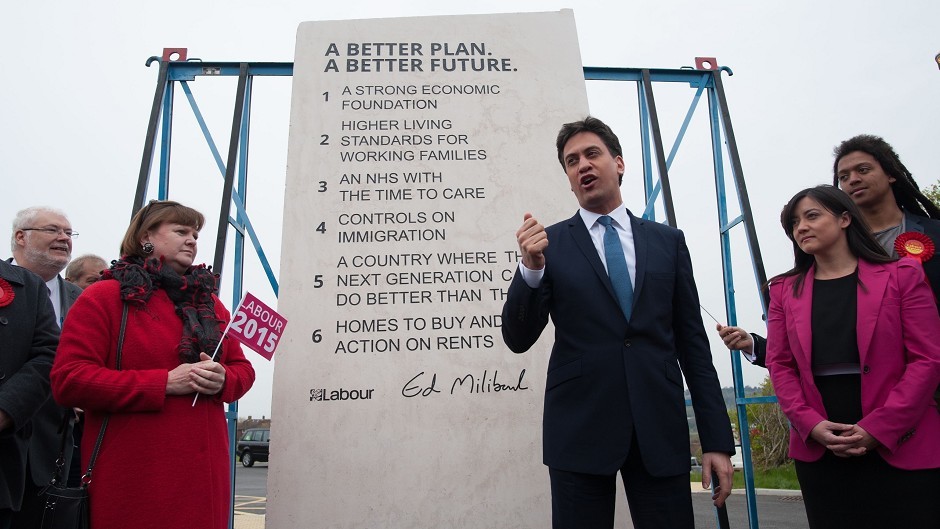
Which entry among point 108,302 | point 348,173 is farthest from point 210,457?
point 348,173

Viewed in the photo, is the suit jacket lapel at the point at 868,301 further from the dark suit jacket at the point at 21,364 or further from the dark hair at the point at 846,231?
the dark suit jacket at the point at 21,364

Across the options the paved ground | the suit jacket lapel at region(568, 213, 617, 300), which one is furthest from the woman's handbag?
the paved ground

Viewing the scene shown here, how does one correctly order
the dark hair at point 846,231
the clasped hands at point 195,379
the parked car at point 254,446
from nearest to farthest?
the clasped hands at point 195,379
the dark hair at point 846,231
the parked car at point 254,446

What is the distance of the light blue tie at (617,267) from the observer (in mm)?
2090

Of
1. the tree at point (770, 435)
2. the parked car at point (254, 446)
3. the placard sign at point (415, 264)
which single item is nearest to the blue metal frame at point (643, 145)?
the placard sign at point (415, 264)

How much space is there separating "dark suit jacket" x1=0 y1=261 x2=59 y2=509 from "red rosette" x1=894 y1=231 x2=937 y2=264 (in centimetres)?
333

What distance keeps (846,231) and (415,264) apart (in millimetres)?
2135

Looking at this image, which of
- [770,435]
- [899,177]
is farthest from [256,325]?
[770,435]

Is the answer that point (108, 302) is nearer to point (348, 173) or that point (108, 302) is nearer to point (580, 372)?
point (580, 372)

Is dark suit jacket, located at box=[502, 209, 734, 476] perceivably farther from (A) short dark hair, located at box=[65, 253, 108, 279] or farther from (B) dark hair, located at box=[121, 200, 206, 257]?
(A) short dark hair, located at box=[65, 253, 108, 279]

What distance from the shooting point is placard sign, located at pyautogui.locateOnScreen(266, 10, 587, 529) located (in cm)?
336

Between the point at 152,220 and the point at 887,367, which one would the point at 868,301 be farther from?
the point at 152,220

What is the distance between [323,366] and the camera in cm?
352

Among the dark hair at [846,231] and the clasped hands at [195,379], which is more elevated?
the dark hair at [846,231]
